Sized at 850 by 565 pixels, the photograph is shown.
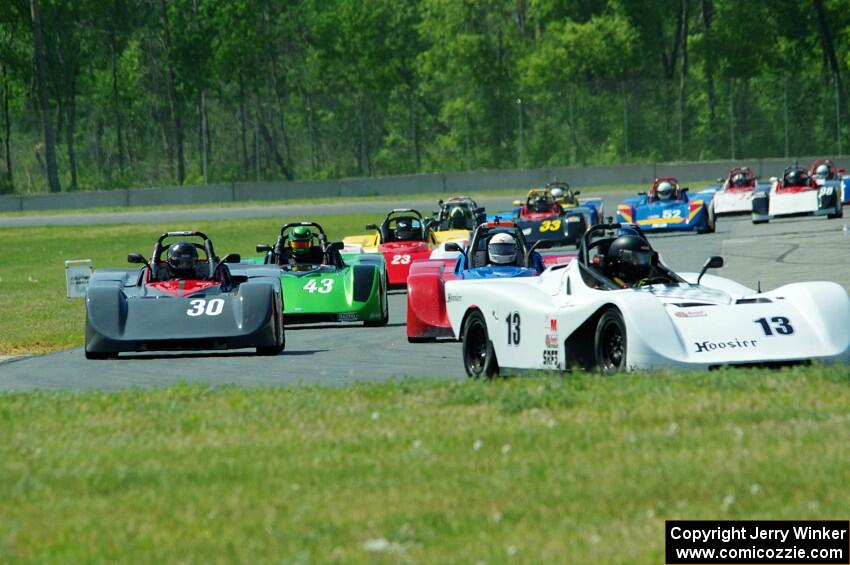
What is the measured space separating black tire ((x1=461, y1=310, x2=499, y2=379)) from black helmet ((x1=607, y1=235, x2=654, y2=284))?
1189 millimetres

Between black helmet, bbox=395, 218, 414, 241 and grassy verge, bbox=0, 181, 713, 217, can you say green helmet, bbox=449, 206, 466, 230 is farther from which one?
Answer: grassy verge, bbox=0, 181, 713, 217

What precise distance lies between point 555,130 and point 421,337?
4594 cm

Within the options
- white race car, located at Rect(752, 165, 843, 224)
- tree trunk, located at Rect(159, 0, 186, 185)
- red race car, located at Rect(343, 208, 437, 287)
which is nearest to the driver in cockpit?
red race car, located at Rect(343, 208, 437, 287)

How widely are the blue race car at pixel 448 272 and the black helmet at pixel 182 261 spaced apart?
2447mm

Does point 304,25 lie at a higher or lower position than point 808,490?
higher

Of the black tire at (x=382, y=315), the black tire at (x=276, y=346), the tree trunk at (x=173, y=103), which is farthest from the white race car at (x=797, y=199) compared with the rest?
the tree trunk at (x=173, y=103)

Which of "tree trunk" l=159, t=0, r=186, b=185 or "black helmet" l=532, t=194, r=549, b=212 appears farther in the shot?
"tree trunk" l=159, t=0, r=186, b=185

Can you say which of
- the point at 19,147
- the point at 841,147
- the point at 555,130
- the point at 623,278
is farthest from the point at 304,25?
the point at 623,278

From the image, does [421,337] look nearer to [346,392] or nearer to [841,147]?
[346,392]

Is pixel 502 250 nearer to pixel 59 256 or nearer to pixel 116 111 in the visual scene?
pixel 59 256

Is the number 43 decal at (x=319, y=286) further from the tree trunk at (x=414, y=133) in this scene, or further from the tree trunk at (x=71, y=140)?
the tree trunk at (x=71, y=140)

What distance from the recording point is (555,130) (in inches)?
2485

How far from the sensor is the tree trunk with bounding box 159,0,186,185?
68375 mm

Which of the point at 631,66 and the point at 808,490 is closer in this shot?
the point at 808,490
